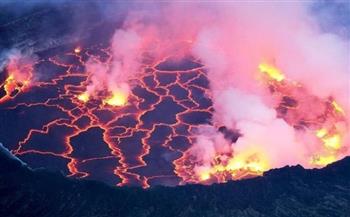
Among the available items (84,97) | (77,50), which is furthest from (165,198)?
(77,50)

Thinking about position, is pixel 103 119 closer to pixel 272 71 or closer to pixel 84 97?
pixel 84 97

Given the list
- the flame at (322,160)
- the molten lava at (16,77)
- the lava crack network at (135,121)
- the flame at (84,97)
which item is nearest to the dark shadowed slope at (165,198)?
the lava crack network at (135,121)

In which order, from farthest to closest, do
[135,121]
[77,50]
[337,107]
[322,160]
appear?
[77,50], [337,107], [135,121], [322,160]

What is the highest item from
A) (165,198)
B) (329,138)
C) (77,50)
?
(77,50)

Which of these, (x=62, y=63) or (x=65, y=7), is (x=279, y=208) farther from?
(x=65, y=7)

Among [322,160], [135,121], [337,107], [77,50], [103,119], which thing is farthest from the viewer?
[77,50]

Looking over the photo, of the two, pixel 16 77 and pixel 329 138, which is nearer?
pixel 329 138

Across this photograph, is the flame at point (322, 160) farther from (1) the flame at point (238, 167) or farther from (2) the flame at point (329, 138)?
(1) the flame at point (238, 167)
